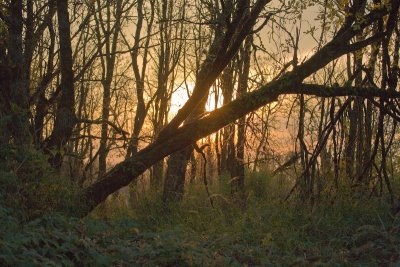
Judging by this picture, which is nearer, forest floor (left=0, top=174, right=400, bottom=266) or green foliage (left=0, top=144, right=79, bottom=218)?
forest floor (left=0, top=174, right=400, bottom=266)

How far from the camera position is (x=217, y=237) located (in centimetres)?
751

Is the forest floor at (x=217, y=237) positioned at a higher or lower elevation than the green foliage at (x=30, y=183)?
lower

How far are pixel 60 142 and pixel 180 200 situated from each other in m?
2.86

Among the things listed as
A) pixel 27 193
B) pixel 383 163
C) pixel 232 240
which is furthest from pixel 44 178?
pixel 383 163

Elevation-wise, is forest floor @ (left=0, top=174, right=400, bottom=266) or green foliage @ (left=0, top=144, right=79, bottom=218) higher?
green foliage @ (left=0, top=144, right=79, bottom=218)

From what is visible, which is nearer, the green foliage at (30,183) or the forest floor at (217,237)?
the forest floor at (217,237)

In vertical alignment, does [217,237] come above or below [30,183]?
below

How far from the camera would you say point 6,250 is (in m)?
4.18

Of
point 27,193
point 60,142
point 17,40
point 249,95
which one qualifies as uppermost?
point 17,40

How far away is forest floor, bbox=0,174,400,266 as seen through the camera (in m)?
4.85

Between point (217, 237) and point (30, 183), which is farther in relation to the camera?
point (217, 237)

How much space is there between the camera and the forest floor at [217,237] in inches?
191

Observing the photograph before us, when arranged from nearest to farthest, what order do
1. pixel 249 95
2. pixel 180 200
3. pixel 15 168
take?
pixel 15 168
pixel 249 95
pixel 180 200

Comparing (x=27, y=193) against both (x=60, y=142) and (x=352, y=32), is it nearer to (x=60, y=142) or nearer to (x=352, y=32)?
(x=60, y=142)
